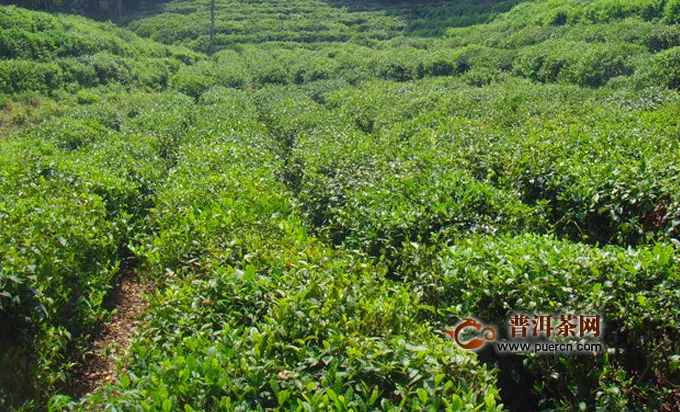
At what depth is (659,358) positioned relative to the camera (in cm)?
343

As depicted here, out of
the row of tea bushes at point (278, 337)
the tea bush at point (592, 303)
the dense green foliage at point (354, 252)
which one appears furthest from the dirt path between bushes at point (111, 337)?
the tea bush at point (592, 303)

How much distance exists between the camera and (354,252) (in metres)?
5.03

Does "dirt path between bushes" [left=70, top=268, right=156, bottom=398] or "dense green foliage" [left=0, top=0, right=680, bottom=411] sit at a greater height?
"dense green foliage" [left=0, top=0, right=680, bottom=411]

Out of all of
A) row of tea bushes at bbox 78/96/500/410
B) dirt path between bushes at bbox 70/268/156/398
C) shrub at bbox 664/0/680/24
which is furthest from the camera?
shrub at bbox 664/0/680/24

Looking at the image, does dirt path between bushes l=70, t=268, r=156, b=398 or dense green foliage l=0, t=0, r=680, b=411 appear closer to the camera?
dense green foliage l=0, t=0, r=680, b=411

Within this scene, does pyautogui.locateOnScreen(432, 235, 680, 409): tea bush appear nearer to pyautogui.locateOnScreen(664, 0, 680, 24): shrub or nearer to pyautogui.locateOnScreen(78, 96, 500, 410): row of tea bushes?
pyautogui.locateOnScreen(78, 96, 500, 410): row of tea bushes

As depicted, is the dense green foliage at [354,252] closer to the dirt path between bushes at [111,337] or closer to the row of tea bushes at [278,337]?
the row of tea bushes at [278,337]

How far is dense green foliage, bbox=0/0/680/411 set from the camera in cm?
311

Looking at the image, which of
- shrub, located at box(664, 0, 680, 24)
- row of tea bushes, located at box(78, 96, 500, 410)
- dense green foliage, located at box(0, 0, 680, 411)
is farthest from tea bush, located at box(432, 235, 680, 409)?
shrub, located at box(664, 0, 680, 24)

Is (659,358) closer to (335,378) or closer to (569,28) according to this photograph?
(335,378)

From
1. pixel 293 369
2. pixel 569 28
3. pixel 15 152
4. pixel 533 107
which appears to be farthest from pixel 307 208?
pixel 569 28

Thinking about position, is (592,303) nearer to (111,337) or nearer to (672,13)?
(111,337)

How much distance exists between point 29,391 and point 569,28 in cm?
2327

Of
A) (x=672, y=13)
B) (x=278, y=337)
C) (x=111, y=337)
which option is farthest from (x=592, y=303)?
(x=672, y=13)
